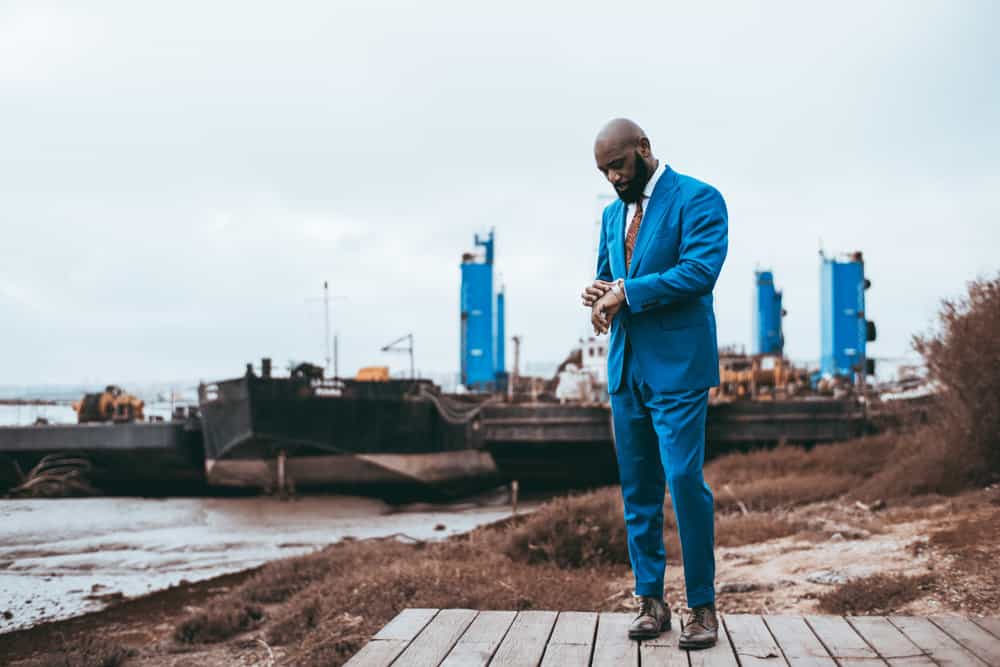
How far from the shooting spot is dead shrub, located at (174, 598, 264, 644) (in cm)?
718

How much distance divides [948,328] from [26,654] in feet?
31.3

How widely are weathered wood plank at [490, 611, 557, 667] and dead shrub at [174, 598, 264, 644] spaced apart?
4.50m

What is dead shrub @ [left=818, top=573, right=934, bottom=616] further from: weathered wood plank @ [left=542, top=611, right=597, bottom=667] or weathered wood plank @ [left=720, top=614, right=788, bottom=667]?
weathered wood plank @ [left=542, top=611, right=597, bottom=667]

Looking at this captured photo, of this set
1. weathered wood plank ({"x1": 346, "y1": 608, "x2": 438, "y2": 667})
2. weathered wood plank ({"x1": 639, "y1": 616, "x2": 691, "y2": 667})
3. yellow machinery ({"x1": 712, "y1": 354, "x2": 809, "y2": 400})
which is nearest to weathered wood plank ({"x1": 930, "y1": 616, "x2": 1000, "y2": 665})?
weathered wood plank ({"x1": 639, "y1": 616, "x2": 691, "y2": 667})

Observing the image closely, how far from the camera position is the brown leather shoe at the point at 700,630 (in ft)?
9.61

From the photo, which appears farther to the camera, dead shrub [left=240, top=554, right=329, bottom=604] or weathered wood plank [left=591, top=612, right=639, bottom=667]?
dead shrub [left=240, top=554, right=329, bottom=604]

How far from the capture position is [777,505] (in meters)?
12.5

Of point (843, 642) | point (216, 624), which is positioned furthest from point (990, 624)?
point (216, 624)

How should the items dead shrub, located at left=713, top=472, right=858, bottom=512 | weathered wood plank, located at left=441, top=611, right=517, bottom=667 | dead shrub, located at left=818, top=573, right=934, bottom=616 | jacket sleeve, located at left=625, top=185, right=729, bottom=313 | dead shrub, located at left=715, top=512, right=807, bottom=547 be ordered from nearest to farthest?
weathered wood plank, located at left=441, top=611, right=517, bottom=667, jacket sleeve, located at left=625, top=185, right=729, bottom=313, dead shrub, located at left=818, top=573, right=934, bottom=616, dead shrub, located at left=715, top=512, right=807, bottom=547, dead shrub, located at left=713, top=472, right=858, bottom=512

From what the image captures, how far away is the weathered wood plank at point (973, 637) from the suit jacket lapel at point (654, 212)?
1.47 metres

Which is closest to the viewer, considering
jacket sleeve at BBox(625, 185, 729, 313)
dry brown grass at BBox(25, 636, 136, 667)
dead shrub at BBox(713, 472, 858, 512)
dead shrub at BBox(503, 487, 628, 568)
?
jacket sleeve at BBox(625, 185, 729, 313)

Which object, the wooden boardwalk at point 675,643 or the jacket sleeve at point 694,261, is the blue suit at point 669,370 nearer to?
the jacket sleeve at point 694,261

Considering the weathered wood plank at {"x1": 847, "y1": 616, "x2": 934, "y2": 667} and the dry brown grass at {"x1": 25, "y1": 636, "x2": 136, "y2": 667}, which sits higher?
the weathered wood plank at {"x1": 847, "y1": 616, "x2": 934, "y2": 667}

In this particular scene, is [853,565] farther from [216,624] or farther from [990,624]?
[216,624]
